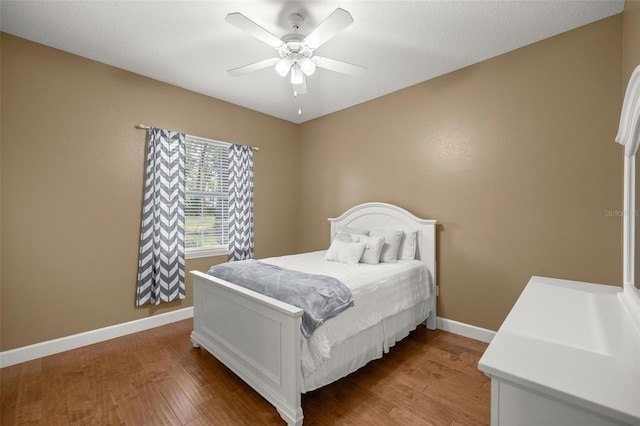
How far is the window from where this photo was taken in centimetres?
347

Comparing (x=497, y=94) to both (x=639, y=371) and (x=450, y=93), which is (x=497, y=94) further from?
(x=639, y=371)

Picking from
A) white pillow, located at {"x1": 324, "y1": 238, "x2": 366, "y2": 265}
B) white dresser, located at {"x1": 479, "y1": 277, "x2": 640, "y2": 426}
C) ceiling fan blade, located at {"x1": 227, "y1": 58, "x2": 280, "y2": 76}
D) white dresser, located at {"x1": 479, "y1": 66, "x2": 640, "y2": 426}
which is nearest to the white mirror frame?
white dresser, located at {"x1": 479, "y1": 66, "x2": 640, "y2": 426}

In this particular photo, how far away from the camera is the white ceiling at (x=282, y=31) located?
2033 mm

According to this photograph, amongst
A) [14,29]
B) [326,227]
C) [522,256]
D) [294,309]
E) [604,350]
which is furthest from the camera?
[326,227]

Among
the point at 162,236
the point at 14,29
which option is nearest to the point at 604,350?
the point at 162,236

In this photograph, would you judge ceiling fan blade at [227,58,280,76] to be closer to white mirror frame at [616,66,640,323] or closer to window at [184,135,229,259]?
window at [184,135,229,259]

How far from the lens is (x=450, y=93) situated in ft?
9.83

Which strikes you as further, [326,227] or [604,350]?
[326,227]

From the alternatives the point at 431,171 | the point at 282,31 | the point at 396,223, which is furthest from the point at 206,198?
the point at 431,171

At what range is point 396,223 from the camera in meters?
3.34

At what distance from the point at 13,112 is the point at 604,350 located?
397cm

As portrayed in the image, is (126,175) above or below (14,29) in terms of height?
below

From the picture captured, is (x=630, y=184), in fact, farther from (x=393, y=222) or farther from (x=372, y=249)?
(x=393, y=222)

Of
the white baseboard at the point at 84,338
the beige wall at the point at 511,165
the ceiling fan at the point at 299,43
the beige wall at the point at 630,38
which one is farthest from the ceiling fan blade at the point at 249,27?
the white baseboard at the point at 84,338
